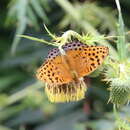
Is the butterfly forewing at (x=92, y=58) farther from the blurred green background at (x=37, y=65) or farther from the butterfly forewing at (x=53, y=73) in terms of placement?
the blurred green background at (x=37, y=65)

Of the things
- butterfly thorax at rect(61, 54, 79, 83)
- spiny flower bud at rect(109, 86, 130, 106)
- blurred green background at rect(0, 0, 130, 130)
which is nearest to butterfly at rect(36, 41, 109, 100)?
butterfly thorax at rect(61, 54, 79, 83)

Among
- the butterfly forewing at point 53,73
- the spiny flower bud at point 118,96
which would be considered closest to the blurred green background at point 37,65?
the spiny flower bud at point 118,96

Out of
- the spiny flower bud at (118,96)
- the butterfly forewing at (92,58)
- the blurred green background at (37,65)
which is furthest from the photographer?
the blurred green background at (37,65)

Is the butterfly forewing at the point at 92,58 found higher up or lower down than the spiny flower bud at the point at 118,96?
higher up

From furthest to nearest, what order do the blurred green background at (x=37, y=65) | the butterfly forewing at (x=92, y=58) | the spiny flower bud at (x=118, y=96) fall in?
the blurred green background at (x=37, y=65) < the spiny flower bud at (x=118, y=96) < the butterfly forewing at (x=92, y=58)

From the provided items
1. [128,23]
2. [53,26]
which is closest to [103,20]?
[128,23]

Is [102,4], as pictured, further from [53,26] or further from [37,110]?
[37,110]
